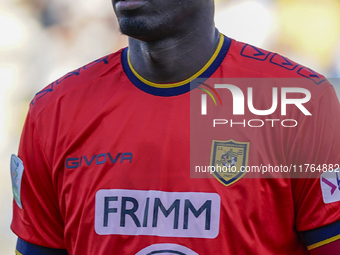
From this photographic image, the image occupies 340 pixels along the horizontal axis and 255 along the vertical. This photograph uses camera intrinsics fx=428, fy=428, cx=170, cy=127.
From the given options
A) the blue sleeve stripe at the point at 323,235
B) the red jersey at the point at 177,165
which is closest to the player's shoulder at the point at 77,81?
the red jersey at the point at 177,165

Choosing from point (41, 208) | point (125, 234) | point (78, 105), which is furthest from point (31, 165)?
point (125, 234)

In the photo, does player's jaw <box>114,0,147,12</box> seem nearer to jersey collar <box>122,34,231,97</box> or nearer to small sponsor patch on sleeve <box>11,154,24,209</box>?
jersey collar <box>122,34,231,97</box>

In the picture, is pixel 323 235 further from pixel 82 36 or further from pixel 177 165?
pixel 82 36

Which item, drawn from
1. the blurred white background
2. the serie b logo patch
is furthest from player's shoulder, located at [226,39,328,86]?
the blurred white background

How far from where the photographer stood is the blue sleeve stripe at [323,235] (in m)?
1.33

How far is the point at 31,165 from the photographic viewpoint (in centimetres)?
162

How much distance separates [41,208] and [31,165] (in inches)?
6.7

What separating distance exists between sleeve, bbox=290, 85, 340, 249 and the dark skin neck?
0.43 m

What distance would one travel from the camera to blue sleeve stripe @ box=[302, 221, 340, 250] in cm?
133

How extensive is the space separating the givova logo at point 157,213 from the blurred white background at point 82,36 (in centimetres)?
384

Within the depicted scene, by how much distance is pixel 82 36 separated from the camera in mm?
5242

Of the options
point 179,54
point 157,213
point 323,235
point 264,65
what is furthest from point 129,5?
point 323,235

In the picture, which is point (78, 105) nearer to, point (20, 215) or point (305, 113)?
point (20, 215)

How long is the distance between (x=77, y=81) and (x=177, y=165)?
56 cm
